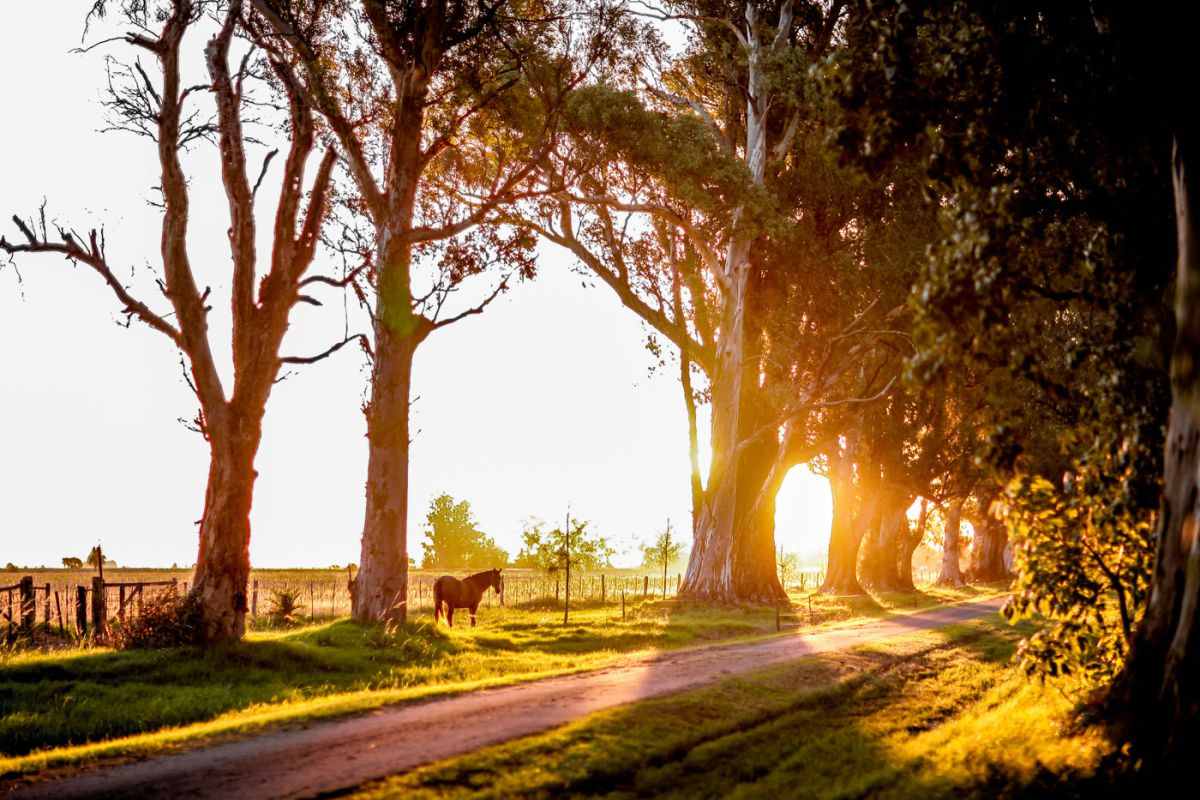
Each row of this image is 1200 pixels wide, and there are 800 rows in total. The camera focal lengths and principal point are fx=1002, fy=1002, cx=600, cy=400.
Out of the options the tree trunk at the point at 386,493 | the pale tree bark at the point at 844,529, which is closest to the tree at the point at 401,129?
the tree trunk at the point at 386,493

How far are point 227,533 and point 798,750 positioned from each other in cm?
1142

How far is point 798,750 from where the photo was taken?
34.2 feet

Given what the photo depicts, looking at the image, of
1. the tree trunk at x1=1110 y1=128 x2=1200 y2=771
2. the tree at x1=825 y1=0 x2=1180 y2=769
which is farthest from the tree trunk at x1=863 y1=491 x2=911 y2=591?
the tree trunk at x1=1110 y1=128 x2=1200 y2=771

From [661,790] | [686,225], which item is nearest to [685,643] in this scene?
[686,225]

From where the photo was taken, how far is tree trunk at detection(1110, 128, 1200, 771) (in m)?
7.77

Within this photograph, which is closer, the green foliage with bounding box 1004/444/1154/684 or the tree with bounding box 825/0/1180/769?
the tree with bounding box 825/0/1180/769

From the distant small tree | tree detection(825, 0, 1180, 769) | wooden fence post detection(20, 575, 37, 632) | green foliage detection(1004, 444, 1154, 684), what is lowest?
the distant small tree

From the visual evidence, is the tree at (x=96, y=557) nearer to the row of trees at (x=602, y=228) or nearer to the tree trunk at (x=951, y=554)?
the row of trees at (x=602, y=228)

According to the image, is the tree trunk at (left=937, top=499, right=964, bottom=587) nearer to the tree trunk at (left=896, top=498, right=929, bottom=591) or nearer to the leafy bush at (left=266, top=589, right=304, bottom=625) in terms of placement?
the tree trunk at (left=896, top=498, right=929, bottom=591)

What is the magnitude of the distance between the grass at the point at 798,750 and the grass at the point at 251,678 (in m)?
2.95

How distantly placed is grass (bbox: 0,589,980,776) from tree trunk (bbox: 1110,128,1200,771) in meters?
7.90

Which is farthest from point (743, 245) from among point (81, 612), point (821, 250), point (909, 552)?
point (909, 552)

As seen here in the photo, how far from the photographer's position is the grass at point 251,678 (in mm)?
10867

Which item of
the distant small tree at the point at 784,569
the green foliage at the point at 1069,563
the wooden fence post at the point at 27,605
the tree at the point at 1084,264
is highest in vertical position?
the tree at the point at 1084,264
